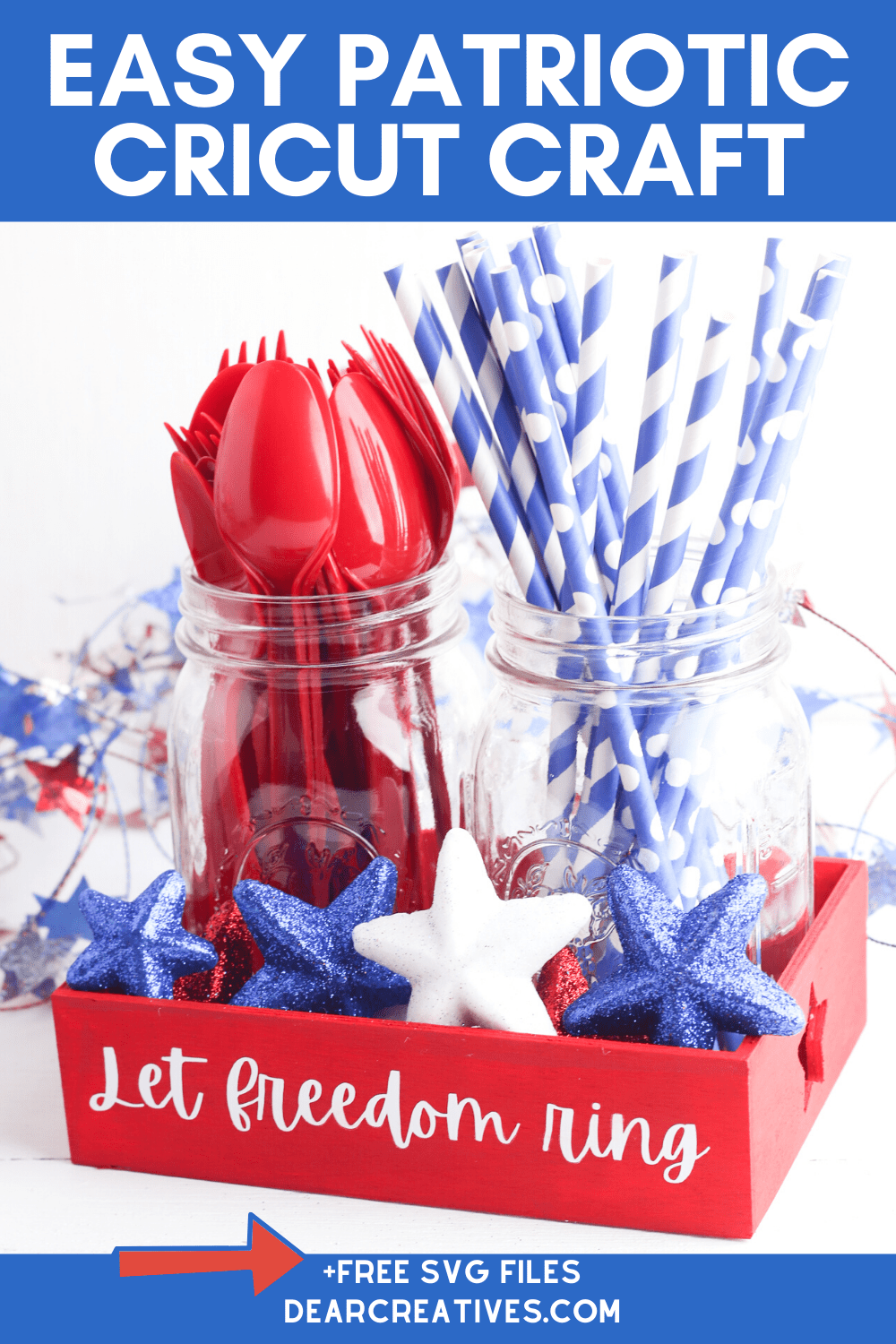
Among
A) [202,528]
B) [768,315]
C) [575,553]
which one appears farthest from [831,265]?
[202,528]

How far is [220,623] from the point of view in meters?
0.55

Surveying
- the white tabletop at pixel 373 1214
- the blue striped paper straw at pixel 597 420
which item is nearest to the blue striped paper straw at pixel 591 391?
the blue striped paper straw at pixel 597 420

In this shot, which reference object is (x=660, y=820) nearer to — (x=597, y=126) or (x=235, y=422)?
(x=235, y=422)

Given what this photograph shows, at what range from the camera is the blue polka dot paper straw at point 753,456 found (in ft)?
1.60

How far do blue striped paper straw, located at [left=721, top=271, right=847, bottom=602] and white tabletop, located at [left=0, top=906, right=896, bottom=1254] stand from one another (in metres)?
0.21

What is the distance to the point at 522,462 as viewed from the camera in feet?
1.69

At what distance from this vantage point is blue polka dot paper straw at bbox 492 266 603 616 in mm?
489

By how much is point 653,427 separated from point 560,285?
7 cm

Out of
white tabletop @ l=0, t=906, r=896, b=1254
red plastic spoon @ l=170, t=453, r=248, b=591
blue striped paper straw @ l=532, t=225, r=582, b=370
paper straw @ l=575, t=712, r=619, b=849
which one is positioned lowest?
white tabletop @ l=0, t=906, r=896, b=1254

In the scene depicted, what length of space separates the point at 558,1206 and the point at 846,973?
174 millimetres

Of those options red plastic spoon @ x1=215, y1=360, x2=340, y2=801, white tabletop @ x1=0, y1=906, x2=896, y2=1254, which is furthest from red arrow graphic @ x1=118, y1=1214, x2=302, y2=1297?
red plastic spoon @ x1=215, y1=360, x2=340, y2=801

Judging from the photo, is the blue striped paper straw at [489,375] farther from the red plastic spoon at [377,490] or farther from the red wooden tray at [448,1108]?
the red wooden tray at [448,1108]

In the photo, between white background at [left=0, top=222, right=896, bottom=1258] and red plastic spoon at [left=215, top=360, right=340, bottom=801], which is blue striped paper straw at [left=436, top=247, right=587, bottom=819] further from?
white background at [left=0, top=222, right=896, bottom=1258]

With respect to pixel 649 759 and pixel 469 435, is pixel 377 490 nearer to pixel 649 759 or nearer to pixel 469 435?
pixel 469 435
